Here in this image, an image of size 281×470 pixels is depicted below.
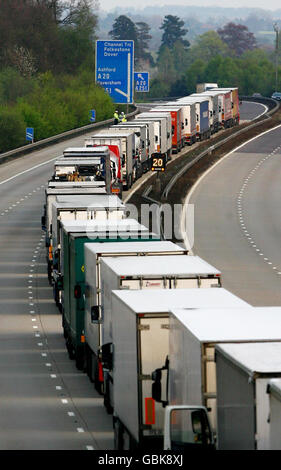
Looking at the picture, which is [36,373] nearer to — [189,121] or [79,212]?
[79,212]

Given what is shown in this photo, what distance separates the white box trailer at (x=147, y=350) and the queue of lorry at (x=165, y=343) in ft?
0.04

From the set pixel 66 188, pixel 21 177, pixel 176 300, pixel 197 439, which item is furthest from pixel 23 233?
pixel 197 439

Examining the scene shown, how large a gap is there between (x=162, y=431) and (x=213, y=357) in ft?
10.1

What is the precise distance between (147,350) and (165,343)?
246 mm

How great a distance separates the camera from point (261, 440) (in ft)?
39.8

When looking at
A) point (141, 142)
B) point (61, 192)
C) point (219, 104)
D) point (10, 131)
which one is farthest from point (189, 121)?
point (61, 192)

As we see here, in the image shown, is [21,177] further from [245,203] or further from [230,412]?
[230,412]

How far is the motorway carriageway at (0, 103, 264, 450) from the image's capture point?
2183cm

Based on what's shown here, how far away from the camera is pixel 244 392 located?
12.6 metres

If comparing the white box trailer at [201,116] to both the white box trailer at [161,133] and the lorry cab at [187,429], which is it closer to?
the white box trailer at [161,133]

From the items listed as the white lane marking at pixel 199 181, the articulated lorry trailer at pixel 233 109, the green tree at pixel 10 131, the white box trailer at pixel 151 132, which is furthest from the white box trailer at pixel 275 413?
the articulated lorry trailer at pixel 233 109

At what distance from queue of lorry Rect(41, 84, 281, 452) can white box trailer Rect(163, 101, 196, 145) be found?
58.0 meters

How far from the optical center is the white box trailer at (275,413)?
1154 centimetres

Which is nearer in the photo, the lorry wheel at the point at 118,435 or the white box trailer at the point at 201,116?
the lorry wheel at the point at 118,435
